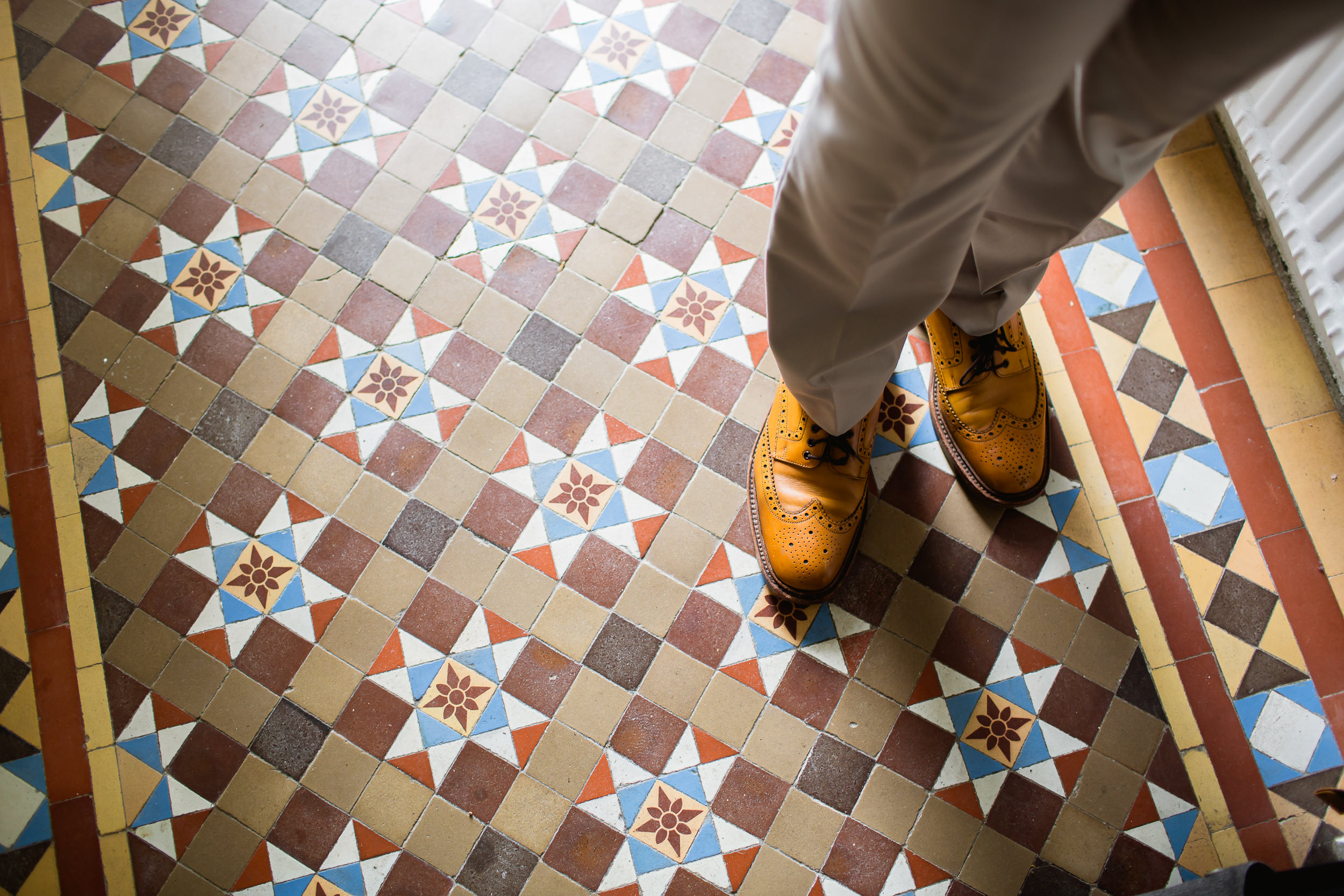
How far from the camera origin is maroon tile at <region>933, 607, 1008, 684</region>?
1044 mm

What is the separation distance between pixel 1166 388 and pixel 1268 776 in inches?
20.9

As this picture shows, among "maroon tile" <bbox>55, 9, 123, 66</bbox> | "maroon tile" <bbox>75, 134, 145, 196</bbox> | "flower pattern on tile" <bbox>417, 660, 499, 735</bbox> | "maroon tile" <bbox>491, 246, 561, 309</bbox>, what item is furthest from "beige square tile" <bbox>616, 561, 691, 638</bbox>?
"maroon tile" <bbox>55, 9, 123, 66</bbox>

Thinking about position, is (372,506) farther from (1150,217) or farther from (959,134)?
(1150,217)

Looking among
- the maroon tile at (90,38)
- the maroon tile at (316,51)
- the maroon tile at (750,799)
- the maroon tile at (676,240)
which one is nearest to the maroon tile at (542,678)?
the maroon tile at (750,799)

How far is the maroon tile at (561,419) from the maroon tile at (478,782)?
0.42m

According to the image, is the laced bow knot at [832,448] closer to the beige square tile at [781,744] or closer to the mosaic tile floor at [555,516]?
the mosaic tile floor at [555,516]

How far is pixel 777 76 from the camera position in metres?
1.22

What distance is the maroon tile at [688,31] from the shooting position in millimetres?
1226

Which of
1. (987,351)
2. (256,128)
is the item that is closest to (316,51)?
(256,128)

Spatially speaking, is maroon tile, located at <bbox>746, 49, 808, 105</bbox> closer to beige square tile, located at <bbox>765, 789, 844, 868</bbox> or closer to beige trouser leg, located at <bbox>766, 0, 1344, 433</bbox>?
beige trouser leg, located at <bbox>766, 0, 1344, 433</bbox>

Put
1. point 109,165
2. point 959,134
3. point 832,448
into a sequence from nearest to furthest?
point 959,134 → point 832,448 → point 109,165

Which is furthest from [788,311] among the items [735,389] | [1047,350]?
[1047,350]

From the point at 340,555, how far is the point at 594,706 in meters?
0.41

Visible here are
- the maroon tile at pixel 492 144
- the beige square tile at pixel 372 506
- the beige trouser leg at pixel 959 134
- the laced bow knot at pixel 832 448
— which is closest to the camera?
the beige trouser leg at pixel 959 134
